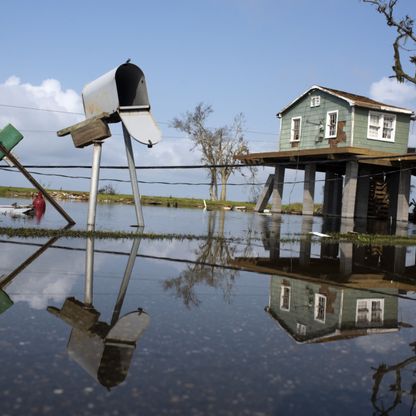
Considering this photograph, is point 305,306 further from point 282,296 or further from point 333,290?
point 333,290

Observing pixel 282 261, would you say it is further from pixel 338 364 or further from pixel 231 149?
pixel 231 149

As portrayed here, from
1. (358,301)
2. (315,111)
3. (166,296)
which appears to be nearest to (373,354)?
(358,301)

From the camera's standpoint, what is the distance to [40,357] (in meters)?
3.16

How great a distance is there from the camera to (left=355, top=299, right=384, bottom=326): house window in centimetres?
480

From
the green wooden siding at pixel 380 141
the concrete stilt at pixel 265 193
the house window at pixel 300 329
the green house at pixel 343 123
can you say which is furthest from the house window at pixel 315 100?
the house window at pixel 300 329

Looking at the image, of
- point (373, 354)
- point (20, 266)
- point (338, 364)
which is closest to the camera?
point (338, 364)

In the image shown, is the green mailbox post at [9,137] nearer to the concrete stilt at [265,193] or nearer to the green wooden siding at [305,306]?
the green wooden siding at [305,306]

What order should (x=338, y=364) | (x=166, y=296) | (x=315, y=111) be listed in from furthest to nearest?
1. (x=315, y=111)
2. (x=166, y=296)
3. (x=338, y=364)

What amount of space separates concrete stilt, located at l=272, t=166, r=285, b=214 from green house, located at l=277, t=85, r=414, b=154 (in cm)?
146

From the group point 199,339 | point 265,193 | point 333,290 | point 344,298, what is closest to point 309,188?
point 265,193

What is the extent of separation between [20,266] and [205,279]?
2.51 meters

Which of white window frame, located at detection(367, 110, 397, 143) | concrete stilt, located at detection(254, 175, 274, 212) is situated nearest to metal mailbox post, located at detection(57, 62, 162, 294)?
white window frame, located at detection(367, 110, 397, 143)

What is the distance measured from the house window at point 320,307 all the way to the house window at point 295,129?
23.3 metres

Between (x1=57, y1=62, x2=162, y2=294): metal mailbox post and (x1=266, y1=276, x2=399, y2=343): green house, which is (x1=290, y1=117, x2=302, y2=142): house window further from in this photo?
(x1=266, y1=276, x2=399, y2=343): green house
